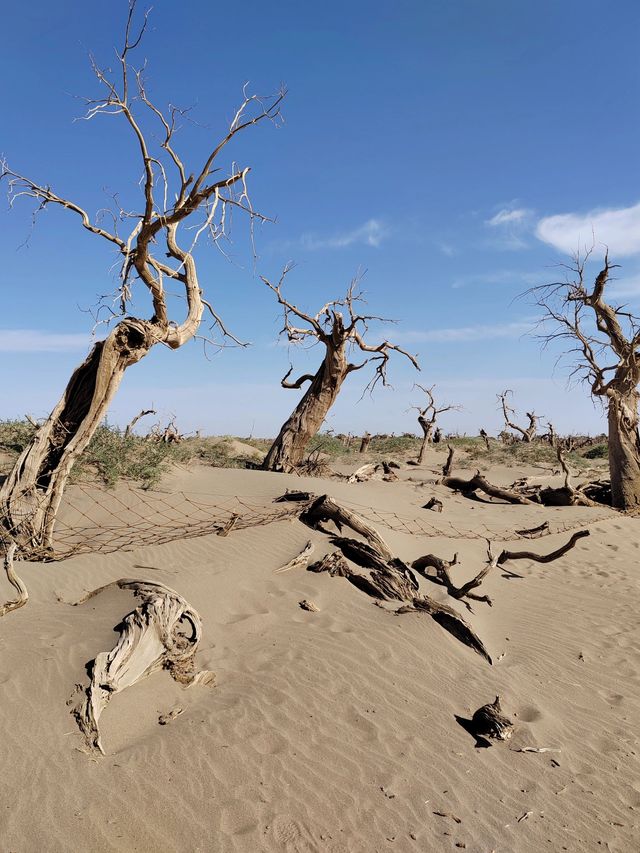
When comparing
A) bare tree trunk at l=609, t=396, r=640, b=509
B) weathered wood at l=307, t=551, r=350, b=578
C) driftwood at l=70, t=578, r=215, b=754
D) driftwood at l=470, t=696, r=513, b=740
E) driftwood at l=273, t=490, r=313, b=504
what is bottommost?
driftwood at l=470, t=696, r=513, b=740

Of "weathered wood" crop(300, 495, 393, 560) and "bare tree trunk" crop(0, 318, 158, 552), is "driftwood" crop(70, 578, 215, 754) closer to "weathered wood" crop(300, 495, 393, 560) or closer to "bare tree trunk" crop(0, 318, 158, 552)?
"bare tree trunk" crop(0, 318, 158, 552)

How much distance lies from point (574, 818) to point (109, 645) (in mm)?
2781

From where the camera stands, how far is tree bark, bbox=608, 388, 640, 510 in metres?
11.1

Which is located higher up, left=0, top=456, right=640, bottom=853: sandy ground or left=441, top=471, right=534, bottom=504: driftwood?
left=441, top=471, right=534, bottom=504: driftwood

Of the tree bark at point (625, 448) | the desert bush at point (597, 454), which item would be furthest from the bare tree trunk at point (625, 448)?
the desert bush at point (597, 454)

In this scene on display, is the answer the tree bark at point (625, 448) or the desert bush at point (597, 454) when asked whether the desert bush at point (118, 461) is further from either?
the desert bush at point (597, 454)

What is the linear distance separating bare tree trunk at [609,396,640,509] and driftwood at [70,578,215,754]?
10.1m

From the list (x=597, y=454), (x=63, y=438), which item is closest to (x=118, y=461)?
(x=63, y=438)

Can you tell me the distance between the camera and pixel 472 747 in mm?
3166

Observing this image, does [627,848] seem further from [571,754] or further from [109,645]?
[109,645]

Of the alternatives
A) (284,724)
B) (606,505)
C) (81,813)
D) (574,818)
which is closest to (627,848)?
(574,818)

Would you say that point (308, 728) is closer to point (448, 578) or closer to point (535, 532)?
point (448, 578)

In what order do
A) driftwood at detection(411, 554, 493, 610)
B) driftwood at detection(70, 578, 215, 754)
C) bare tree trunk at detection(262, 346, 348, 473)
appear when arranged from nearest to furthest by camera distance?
1. driftwood at detection(70, 578, 215, 754)
2. driftwood at detection(411, 554, 493, 610)
3. bare tree trunk at detection(262, 346, 348, 473)

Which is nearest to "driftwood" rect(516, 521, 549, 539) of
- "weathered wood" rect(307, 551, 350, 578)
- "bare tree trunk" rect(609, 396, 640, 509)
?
"bare tree trunk" rect(609, 396, 640, 509)
